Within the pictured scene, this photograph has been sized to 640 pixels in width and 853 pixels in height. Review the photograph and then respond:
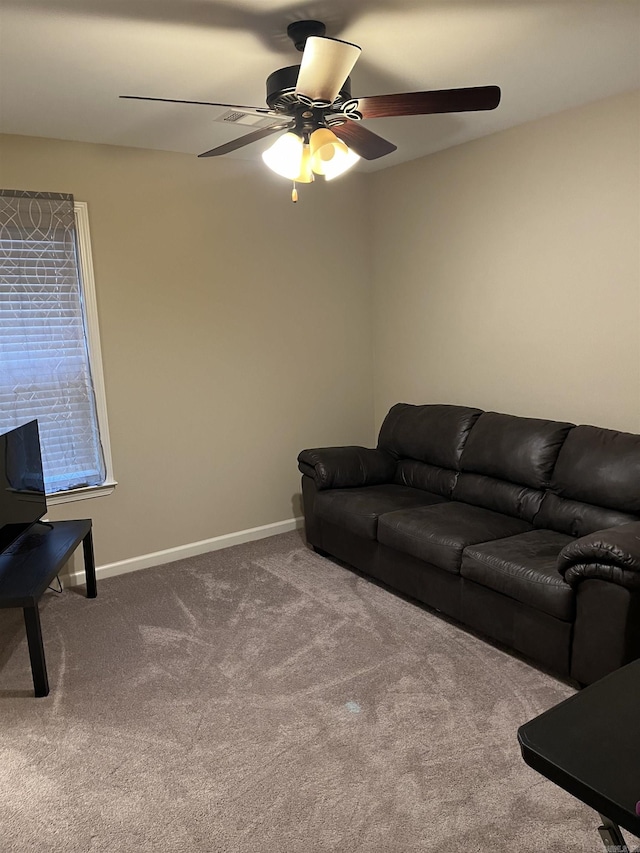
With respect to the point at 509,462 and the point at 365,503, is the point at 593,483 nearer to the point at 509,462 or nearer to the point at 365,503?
the point at 509,462

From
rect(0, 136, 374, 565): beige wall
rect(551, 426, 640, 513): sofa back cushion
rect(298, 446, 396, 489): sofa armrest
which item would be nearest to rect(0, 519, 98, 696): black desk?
rect(0, 136, 374, 565): beige wall

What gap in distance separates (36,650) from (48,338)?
1808 mm

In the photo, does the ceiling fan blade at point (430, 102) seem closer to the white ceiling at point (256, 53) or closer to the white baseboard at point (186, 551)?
the white ceiling at point (256, 53)

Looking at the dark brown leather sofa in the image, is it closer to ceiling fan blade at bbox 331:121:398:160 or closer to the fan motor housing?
ceiling fan blade at bbox 331:121:398:160

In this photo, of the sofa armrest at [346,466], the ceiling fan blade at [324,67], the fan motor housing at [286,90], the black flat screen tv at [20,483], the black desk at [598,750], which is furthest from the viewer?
the sofa armrest at [346,466]

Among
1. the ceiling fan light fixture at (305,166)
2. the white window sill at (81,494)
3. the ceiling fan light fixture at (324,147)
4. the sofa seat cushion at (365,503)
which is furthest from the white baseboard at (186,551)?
the ceiling fan light fixture at (324,147)

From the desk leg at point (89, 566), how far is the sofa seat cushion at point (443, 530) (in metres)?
1.66

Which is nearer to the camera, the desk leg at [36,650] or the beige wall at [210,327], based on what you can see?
the desk leg at [36,650]

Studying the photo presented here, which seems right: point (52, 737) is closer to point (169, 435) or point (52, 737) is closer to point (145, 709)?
point (145, 709)

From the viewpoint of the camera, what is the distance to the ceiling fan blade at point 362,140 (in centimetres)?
259

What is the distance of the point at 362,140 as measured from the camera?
2697 mm

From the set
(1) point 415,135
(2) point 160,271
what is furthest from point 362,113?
(2) point 160,271

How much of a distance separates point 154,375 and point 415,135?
7.06 ft

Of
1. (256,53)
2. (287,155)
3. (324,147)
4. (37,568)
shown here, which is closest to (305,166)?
(287,155)
